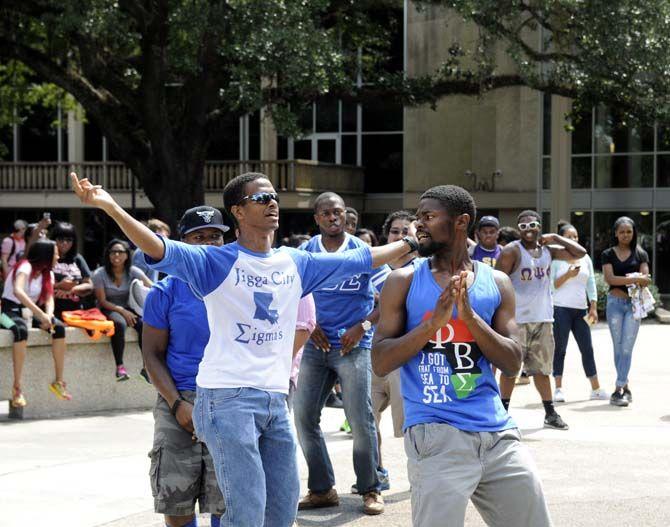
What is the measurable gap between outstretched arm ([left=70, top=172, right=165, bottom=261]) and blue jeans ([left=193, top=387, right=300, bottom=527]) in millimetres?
691

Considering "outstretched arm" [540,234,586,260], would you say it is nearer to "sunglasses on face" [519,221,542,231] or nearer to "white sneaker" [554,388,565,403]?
"sunglasses on face" [519,221,542,231]

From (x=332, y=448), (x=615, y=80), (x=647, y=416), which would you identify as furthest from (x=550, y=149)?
(x=332, y=448)

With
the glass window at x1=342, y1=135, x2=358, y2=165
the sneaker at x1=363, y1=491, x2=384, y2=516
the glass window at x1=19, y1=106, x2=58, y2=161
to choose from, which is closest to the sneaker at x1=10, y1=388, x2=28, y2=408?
the sneaker at x1=363, y1=491, x2=384, y2=516

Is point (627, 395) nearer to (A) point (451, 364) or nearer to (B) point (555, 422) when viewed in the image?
(B) point (555, 422)

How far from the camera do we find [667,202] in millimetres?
28531

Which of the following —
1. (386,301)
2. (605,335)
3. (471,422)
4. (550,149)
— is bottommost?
(605,335)

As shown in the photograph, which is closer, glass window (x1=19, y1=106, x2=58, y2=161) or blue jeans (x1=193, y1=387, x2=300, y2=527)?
blue jeans (x1=193, y1=387, x2=300, y2=527)

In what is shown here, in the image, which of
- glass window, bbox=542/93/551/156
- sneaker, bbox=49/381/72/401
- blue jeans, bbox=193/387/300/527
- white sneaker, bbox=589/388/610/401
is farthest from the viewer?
glass window, bbox=542/93/551/156

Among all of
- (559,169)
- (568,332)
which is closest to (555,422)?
(568,332)

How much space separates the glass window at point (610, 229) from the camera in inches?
1127

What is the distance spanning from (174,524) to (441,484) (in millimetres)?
1577

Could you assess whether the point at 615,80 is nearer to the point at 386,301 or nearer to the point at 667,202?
the point at 667,202

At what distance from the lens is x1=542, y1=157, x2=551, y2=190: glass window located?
30266 mm

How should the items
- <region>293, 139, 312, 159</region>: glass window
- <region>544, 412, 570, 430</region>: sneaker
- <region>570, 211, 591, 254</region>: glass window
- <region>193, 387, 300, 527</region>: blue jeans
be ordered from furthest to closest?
<region>293, 139, 312, 159</region>: glass window < <region>570, 211, 591, 254</region>: glass window < <region>544, 412, 570, 430</region>: sneaker < <region>193, 387, 300, 527</region>: blue jeans
